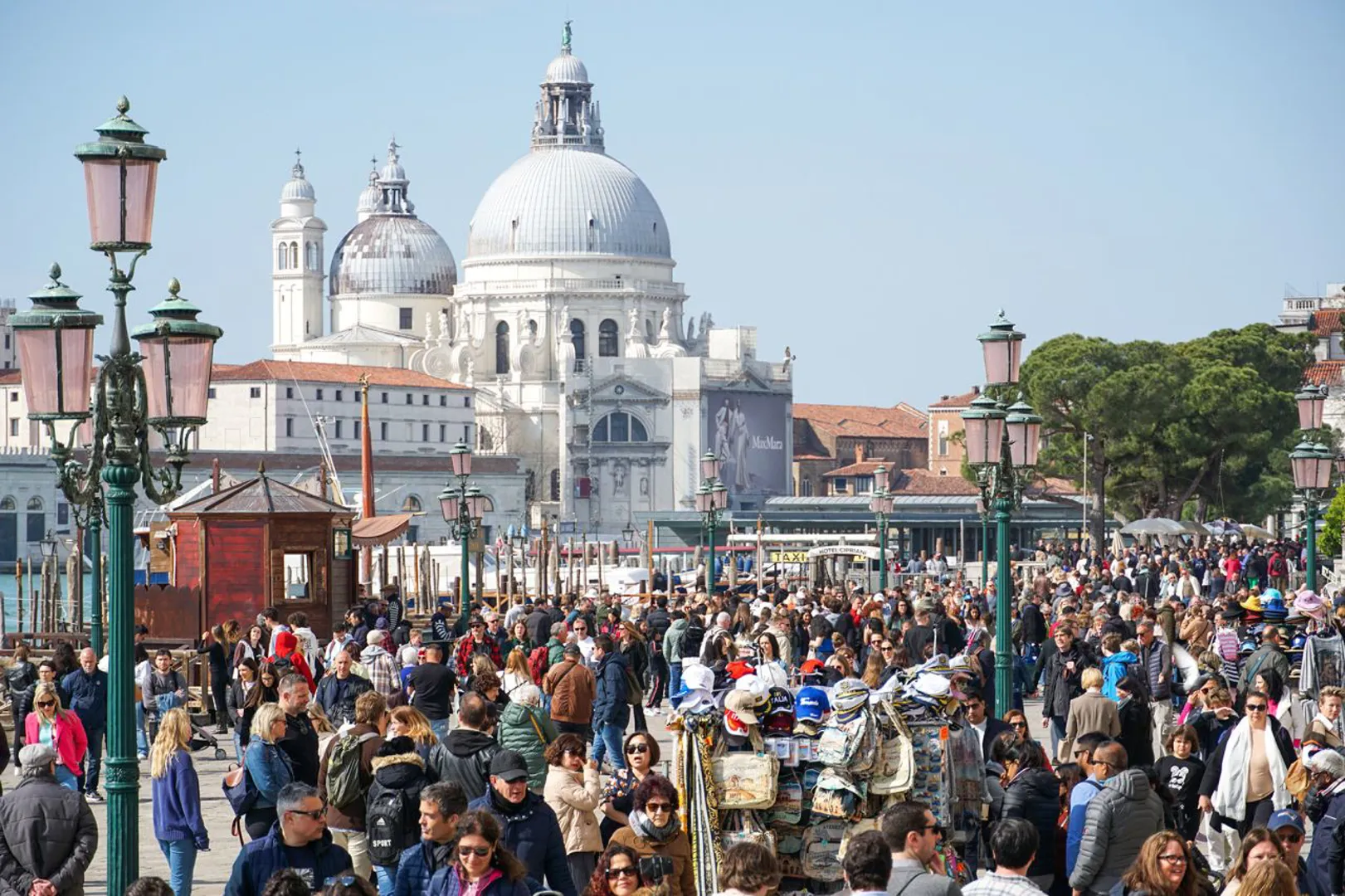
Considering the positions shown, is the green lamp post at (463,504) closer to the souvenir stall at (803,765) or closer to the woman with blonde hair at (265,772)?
the woman with blonde hair at (265,772)

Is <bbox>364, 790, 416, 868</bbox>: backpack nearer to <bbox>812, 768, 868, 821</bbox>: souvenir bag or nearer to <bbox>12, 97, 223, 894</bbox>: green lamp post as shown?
<bbox>12, 97, 223, 894</bbox>: green lamp post

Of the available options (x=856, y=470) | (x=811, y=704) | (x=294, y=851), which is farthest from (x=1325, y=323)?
(x=294, y=851)

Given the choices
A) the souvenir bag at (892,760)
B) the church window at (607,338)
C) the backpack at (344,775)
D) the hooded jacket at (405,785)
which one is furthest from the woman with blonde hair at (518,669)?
the church window at (607,338)

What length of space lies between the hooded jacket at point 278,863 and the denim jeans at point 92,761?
6.54m

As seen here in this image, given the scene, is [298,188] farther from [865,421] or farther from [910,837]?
[910,837]

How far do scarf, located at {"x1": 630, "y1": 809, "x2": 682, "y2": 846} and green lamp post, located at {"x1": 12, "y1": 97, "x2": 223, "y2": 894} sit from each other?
1.71 metres

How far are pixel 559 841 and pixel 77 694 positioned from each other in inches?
234

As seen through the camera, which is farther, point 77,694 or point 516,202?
point 516,202

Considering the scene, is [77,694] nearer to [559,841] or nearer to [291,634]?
[291,634]

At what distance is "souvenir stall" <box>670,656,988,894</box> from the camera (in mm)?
8516

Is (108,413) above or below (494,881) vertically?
above

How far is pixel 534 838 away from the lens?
7699 millimetres

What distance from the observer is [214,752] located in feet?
52.5

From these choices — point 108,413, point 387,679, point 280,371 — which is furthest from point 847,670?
point 280,371
